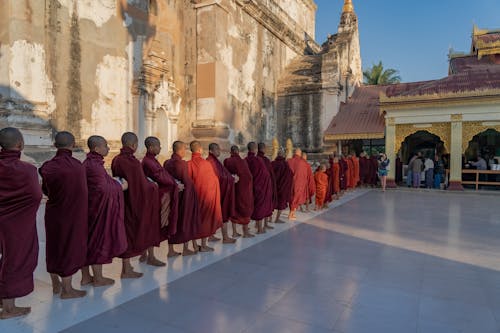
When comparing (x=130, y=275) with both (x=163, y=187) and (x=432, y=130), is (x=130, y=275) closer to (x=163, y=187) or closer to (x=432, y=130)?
(x=163, y=187)

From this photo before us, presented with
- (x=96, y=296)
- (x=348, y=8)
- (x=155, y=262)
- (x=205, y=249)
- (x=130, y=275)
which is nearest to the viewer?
(x=96, y=296)

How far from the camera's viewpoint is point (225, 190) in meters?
5.16

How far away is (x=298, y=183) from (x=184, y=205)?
3348 mm

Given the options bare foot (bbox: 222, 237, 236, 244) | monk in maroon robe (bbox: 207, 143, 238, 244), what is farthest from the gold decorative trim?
bare foot (bbox: 222, 237, 236, 244)

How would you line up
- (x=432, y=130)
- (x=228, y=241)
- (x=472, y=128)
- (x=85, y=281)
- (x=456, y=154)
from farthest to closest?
(x=432, y=130) < (x=456, y=154) < (x=472, y=128) < (x=228, y=241) < (x=85, y=281)

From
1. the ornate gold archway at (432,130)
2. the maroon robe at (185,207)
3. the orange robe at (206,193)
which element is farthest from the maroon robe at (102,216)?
the ornate gold archway at (432,130)

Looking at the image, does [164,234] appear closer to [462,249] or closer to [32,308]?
[32,308]

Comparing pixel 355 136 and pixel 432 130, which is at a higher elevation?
pixel 432 130

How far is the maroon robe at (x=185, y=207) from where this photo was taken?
13.9 ft

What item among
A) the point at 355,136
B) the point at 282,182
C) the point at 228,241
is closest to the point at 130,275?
the point at 228,241

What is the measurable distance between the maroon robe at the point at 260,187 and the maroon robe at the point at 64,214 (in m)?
3.01

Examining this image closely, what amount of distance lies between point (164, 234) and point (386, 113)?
11.9 m

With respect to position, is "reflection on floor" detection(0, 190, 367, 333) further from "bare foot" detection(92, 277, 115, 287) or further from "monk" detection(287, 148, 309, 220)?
"monk" detection(287, 148, 309, 220)

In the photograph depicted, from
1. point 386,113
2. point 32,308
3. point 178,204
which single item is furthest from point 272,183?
point 386,113
